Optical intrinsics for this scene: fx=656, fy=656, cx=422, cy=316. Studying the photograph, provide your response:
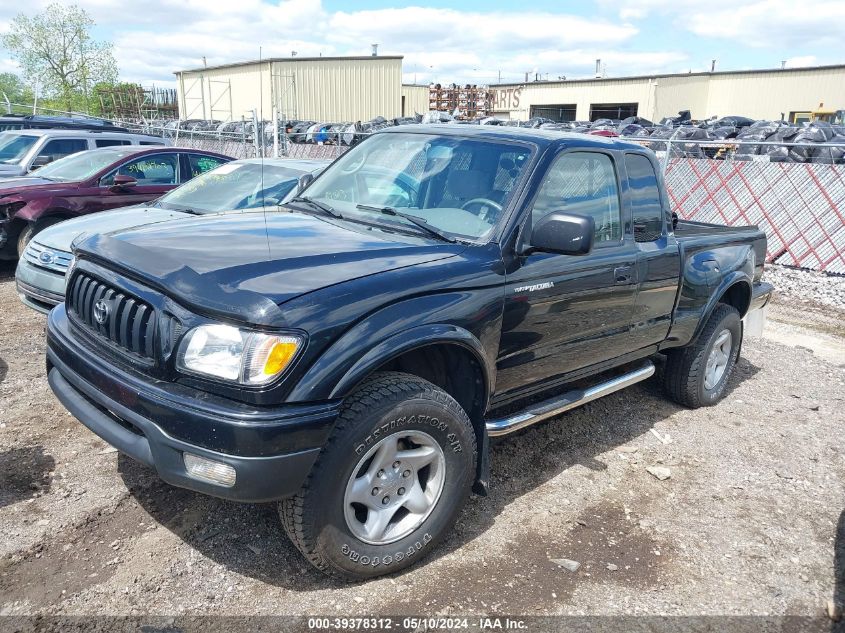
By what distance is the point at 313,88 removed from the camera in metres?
36.7

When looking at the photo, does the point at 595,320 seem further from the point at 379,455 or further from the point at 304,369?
the point at 304,369

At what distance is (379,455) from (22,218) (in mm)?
6614

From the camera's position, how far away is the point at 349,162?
4.17m

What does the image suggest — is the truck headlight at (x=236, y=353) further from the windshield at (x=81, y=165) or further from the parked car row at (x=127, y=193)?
the windshield at (x=81, y=165)

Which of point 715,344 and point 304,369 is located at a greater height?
point 304,369

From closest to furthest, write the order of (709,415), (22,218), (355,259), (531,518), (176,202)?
(355,259) < (531,518) < (709,415) < (176,202) < (22,218)

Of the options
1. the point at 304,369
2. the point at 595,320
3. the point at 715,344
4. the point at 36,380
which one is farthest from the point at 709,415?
the point at 36,380

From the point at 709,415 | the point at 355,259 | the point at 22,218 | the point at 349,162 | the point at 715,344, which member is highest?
the point at 349,162

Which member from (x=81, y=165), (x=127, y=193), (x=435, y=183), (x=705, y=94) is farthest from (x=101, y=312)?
(x=705, y=94)

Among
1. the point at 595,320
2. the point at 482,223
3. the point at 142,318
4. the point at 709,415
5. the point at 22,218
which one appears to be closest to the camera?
the point at 142,318

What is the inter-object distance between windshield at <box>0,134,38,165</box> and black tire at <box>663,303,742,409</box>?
976 cm

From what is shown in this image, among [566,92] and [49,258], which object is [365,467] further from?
[566,92]

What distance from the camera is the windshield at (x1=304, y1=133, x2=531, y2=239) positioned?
3.39 meters

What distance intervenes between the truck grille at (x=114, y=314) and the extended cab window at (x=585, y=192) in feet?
6.27
